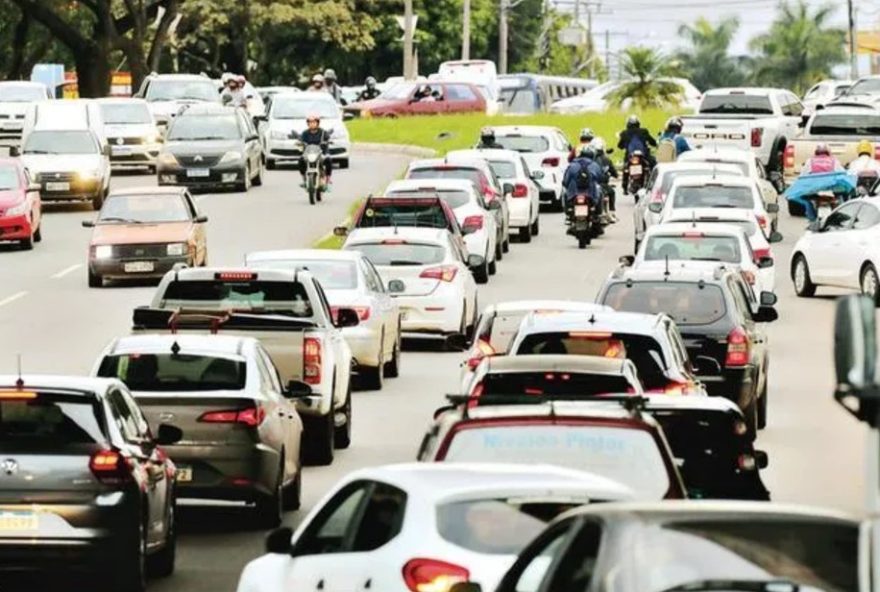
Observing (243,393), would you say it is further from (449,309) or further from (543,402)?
(449,309)

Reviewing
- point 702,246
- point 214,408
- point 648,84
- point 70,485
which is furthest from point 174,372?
point 648,84

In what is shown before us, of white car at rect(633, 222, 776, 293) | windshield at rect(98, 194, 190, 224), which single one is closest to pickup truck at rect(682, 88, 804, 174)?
windshield at rect(98, 194, 190, 224)

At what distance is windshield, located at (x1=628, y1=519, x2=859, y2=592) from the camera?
8.27 m

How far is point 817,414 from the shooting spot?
30.2 meters

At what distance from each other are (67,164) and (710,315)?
104ft

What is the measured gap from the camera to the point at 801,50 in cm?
14988

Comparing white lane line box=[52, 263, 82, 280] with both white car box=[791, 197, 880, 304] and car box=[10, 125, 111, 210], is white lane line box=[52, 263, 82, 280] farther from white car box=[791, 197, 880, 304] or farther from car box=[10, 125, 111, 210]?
white car box=[791, 197, 880, 304]

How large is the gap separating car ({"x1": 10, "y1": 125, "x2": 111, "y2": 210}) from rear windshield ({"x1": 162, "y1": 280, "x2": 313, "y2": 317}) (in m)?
30.7

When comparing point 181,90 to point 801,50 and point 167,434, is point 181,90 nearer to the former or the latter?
point 167,434

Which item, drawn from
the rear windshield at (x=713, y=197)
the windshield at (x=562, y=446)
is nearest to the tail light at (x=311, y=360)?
the windshield at (x=562, y=446)

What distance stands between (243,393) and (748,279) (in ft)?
48.9

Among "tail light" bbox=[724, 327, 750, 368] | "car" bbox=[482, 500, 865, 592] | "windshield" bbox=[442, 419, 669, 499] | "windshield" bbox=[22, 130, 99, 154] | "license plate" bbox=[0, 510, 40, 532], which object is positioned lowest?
"tail light" bbox=[724, 327, 750, 368]

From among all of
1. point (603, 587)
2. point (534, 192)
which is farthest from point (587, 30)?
point (603, 587)

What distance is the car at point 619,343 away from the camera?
2091cm
